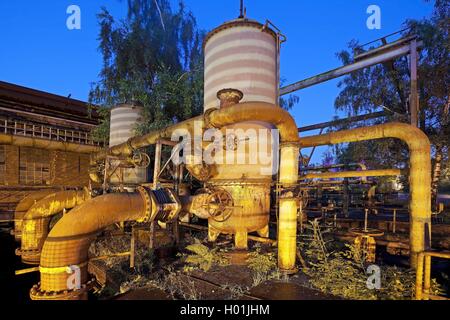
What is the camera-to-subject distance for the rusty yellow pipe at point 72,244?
147 inches

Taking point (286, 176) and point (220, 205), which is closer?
point (286, 176)

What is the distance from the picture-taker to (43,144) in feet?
43.5

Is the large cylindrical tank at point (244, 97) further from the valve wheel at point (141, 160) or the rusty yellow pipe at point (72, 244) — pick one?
the valve wheel at point (141, 160)

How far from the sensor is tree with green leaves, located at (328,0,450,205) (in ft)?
34.0

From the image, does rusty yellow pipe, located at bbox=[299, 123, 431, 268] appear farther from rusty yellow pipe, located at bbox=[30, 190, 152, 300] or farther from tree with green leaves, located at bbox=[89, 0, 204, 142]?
tree with green leaves, located at bbox=[89, 0, 204, 142]

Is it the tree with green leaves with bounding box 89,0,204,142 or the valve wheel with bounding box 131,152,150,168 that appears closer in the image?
the valve wheel with bounding box 131,152,150,168

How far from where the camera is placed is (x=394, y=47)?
8625 mm

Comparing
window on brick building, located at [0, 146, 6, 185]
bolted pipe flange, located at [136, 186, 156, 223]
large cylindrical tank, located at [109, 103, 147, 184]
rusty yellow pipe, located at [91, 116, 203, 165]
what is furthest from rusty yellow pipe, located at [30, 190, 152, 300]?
window on brick building, located at [0, 146, 6, 185]

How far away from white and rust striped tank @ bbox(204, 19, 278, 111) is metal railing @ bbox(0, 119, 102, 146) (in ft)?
39.2

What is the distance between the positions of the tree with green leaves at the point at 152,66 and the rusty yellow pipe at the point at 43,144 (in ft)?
4.74

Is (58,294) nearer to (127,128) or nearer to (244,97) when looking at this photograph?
(244,97)

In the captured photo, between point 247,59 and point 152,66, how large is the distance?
30.9 ft

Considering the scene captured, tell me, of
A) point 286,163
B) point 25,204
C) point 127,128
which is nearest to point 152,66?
point 127,128
